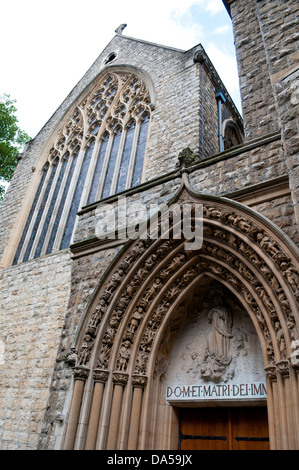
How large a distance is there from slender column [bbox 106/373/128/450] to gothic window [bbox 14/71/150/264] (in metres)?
5.25

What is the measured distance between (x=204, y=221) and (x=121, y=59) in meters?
9.74

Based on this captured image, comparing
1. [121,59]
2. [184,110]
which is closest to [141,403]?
[184,110]

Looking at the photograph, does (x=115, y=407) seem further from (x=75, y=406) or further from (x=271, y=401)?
(x=271, y=401)

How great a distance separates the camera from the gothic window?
31.6 feet

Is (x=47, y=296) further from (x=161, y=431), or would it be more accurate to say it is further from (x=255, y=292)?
(x=255, y=292)

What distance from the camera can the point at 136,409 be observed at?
4.52 meters

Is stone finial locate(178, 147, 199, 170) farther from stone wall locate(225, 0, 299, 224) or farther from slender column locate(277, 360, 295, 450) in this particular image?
slender column locate(277, 360, 295, 450)

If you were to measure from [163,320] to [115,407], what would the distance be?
1.28 metres

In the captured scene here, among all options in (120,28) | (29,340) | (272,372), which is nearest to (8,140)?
(120,28)

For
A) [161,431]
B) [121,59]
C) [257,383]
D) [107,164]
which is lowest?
[161,431]

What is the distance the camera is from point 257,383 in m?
4.19

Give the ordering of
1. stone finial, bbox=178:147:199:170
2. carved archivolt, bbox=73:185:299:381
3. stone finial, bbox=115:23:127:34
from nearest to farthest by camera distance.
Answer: carved archivolt, bbox=73:185:299:381, stone finial, bbox=178:147:199:170, stone finial, bbox=115:23:127:34

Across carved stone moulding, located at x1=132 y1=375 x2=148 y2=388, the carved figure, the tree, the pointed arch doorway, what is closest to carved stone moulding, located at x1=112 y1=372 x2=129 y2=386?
carved stone moulding, located at x1=132 y1=375 x2=148 y2=388
